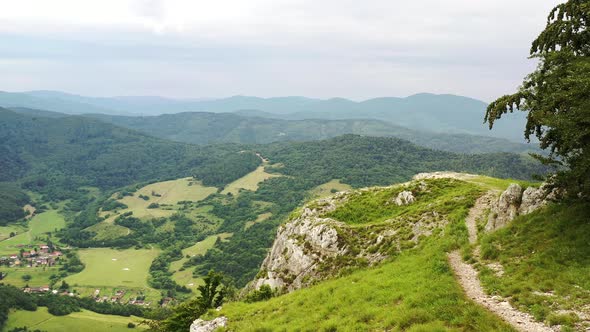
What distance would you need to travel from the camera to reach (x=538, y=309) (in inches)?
602

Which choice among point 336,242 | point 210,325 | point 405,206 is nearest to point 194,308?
point 210,325

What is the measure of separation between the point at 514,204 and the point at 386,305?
43.9 ft

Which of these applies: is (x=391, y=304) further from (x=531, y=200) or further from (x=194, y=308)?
(x=194, y=308)

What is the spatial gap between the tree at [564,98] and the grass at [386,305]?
318 inches

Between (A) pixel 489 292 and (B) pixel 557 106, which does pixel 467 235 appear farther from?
(B) pixel 557 106

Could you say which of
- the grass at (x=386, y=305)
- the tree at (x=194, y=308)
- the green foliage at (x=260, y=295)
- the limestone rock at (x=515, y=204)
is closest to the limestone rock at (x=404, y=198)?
the limestone rock at (x=515, y=204)

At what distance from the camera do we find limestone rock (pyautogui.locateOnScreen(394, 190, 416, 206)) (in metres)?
37.9

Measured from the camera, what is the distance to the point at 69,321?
14925cm

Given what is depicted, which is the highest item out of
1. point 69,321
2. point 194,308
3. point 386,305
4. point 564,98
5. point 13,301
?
point 564,98

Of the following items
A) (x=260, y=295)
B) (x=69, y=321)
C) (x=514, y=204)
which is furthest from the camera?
(x=69, y=321)

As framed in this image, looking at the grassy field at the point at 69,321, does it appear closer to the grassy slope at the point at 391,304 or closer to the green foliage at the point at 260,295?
the green foliage at the point at 260,295

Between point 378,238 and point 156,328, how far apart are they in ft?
81.1

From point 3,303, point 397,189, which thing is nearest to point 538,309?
point 397,189

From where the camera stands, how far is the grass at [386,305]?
1602 cm
